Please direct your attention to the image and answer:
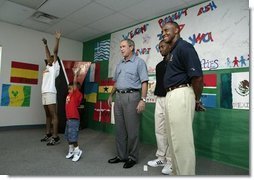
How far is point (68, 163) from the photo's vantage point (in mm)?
2049

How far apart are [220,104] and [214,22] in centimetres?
109

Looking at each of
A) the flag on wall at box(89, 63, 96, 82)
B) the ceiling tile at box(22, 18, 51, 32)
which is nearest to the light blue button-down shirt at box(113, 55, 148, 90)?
the flag on wall at box(89, 63, 96, 82)

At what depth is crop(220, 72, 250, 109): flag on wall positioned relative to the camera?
7.31ft

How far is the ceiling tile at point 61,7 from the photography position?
9.75 feet

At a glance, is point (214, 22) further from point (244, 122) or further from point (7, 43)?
point (7, 43)

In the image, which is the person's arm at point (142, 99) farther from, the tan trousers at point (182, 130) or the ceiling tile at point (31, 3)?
the ceiling tile at point (31, 3)

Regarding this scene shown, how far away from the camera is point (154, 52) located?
10.7ft

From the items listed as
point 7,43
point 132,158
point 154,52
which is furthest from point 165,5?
point 7,43

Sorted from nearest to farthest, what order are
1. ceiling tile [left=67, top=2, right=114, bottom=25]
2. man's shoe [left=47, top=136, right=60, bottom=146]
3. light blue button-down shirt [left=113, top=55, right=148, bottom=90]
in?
light blue button-down shirt [left=113, top=55, right=148, bottom=90]
man's shoe [left=47, top=136, right=60, bottom=146]
ceiling tile [left=67, top=2, right=114, bottom=25]

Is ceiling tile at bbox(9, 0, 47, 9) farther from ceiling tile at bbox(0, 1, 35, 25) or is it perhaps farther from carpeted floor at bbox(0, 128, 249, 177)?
carpeted floor at bbox(0, 128, 249, 177)

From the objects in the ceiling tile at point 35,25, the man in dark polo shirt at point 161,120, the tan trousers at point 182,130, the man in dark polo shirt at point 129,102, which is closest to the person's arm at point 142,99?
the man in dark polo shirt at point 129,102

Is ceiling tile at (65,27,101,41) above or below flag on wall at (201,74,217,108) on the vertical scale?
above

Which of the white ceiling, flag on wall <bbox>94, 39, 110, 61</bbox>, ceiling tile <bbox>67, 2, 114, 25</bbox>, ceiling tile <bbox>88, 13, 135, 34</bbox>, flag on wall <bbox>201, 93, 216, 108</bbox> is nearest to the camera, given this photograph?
flag on wall <bbox>201, 93, 216, 108</bbox>

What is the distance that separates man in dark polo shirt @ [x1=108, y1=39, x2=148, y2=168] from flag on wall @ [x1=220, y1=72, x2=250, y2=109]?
1058 mm
